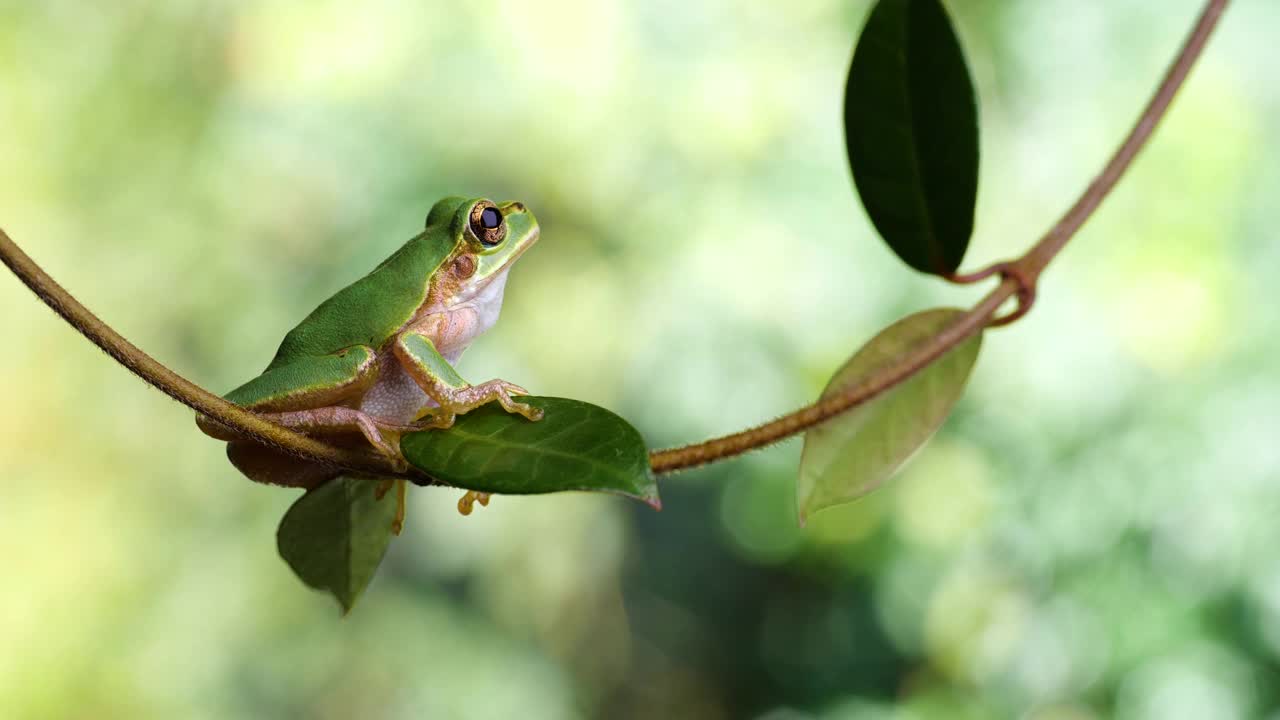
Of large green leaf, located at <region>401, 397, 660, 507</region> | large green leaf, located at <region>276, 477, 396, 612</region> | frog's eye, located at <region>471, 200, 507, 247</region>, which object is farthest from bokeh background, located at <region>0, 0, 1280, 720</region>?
large green leaf, located at <region>401, 397, 660, 507</region>

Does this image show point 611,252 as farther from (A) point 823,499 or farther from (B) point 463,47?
(A) point 823,499

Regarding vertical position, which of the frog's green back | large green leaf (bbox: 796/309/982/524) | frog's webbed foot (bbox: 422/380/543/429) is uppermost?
the frog's green back

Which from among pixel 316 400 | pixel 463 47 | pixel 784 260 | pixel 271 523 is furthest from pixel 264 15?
pixel 316 400

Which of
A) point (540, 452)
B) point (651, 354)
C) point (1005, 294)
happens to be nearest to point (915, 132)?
point (1005, 294)

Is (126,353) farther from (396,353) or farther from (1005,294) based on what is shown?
(1005,294)

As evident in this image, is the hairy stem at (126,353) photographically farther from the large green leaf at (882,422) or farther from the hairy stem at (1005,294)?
the large green leaf at (882,422)

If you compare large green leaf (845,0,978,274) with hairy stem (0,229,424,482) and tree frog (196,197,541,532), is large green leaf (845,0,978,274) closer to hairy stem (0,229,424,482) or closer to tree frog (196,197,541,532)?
tree frog (196,197,541,532)
